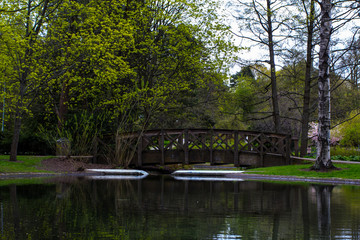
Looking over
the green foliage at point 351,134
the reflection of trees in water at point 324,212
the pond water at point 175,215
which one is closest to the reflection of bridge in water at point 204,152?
the green foliage at point 351,134

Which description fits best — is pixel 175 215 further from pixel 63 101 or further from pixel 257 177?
pixel 63 101

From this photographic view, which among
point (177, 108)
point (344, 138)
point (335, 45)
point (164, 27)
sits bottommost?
point (344, 138)

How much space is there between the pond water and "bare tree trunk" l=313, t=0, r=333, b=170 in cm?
702

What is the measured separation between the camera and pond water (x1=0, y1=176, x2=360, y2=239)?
6.78m

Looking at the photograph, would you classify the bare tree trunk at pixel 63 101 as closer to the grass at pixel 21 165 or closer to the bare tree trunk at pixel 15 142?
the grass at pixel 21 165

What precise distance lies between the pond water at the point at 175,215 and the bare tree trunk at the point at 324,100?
23.0 ft

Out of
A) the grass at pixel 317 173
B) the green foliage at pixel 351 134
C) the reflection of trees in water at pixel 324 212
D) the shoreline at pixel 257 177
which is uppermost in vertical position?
the green foliage at pixel 351 134

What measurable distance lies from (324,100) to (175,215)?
1354 centimetres

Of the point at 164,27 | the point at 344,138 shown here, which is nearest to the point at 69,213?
A: the point at 164,27

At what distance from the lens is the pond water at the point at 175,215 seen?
6777mm

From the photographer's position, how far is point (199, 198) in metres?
12.0

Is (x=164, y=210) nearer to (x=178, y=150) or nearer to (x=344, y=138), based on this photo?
(x=178, y=150)

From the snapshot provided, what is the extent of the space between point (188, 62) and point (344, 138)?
1256 cm

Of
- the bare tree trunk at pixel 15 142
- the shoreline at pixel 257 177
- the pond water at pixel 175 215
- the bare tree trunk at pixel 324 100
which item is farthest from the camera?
the bare tree trunk at pixel 15 142
